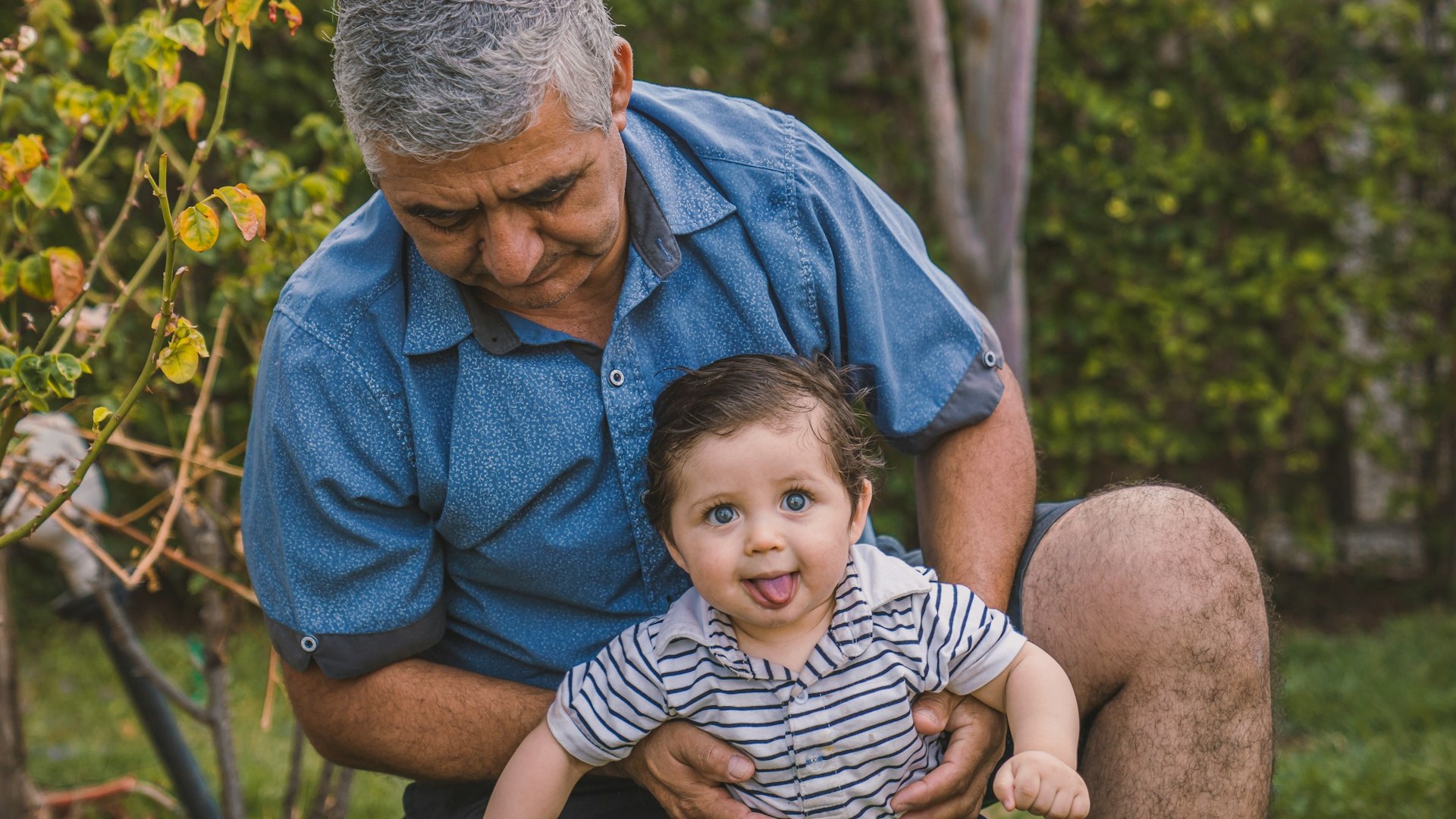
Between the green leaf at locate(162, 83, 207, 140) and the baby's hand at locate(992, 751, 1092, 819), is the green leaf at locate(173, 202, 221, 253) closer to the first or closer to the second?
the green leaf at locate(162, 83, 207, 140)

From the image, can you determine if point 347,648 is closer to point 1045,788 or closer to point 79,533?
point 79,533

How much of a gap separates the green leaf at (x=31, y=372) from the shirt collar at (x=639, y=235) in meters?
0.48

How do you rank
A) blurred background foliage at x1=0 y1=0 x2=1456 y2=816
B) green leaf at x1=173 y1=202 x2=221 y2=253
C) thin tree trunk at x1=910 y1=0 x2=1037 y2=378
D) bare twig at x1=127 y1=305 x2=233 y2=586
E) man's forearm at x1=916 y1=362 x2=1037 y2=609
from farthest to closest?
blurred background foliage at x1=0 y1=0 x2=1456 y2=816 → thin tree trunk at x1=910 y1=0 x2=1037 y2=378 → bare twig at x1=127 y1=305 x2=233 y2=586 → man's forearm at x1=916 y1=362 x2=1037 y2=609 → green leaf at x1=173 y1=202 x2=221 y2=253

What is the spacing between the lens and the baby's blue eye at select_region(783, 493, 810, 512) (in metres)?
1.89

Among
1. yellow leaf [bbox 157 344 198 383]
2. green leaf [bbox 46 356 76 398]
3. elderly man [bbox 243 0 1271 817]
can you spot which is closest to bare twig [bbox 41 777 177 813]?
elderly man [bbox 243 0 1271 817]

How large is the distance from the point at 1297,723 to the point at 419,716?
9.85ft

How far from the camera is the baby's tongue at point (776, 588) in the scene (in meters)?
1.84

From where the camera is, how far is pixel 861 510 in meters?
2.01

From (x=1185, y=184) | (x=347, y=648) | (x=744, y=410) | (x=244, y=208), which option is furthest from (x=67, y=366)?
(x=1185, y=184)

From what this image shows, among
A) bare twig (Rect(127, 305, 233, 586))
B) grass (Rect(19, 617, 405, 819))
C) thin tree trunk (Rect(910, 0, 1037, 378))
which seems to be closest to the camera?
bare twig (Rect(127, 305, 233, 586))

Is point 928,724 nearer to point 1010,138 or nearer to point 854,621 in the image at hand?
point 854,621

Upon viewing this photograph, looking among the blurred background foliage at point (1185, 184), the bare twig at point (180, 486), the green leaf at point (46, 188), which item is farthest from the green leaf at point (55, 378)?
the blurred background foliage at point (1185, 184)

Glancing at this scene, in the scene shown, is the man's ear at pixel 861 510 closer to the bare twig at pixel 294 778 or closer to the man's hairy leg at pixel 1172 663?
the man's hairy leg at pixel 1172 663

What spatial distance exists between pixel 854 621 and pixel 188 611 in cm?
448
